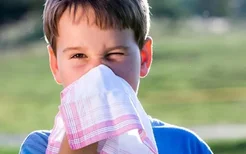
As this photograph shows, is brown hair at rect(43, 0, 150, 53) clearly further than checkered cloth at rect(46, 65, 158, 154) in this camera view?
A: Yes

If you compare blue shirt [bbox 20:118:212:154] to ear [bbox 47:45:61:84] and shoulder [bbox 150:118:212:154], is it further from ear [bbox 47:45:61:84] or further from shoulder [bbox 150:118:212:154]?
ear [bbox 47:45:61:84]

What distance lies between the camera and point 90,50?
2043 mm

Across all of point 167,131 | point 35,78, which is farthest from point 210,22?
point 167,131

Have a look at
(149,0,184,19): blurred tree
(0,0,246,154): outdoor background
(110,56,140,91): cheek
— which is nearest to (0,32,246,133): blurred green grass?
(0,0,246,154): outdoor background

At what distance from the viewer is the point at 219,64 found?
20828mm

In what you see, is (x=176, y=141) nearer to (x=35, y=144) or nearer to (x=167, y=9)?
(x=35, y=144)

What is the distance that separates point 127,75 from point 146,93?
13.0 metres

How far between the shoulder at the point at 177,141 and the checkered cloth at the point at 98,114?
0.39 metres

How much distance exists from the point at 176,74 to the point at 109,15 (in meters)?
16.8

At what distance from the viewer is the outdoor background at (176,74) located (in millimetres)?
10656

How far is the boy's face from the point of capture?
204cm

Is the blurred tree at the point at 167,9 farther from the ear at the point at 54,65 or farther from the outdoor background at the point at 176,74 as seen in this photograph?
the ear at the point at 54,65

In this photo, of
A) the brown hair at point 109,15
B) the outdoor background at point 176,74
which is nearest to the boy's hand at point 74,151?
the brown hair at point 109,15

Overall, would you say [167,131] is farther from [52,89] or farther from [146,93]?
[52,89]
